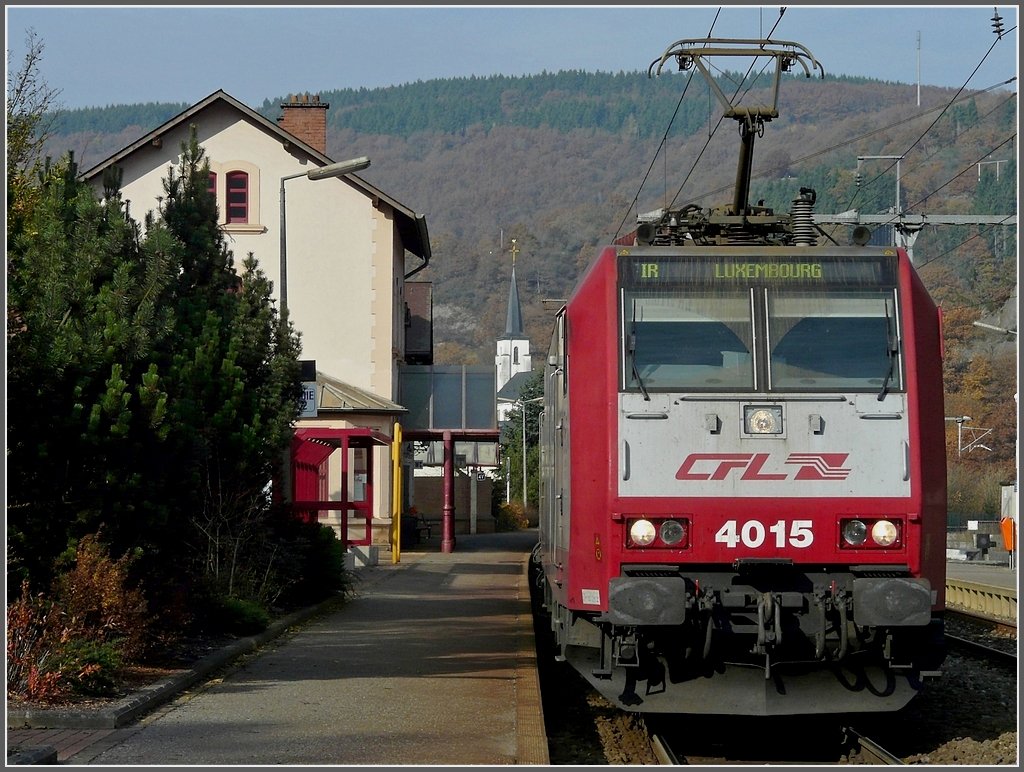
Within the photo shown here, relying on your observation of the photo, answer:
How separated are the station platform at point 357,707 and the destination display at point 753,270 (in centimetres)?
328

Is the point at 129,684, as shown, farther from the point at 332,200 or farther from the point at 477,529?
the point at 477,529

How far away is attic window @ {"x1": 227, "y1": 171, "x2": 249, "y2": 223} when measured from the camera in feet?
119

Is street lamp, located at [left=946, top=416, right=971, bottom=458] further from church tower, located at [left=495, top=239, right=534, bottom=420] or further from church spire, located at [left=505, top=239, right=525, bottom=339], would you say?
church spire, located at [left=505, top=239, right=525, bottom=339]

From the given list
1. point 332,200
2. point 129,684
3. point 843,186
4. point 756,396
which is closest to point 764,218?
point 756,396

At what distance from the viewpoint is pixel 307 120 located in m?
38.5

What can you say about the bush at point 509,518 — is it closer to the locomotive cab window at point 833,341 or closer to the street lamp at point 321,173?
the street lamp at point 321,173

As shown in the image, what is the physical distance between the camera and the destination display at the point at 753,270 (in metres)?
10.1

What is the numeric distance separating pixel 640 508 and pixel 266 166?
91.9 feet

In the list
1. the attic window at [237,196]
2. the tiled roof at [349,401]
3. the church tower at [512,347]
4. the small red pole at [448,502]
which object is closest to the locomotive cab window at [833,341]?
the tiled roof at [349,401]

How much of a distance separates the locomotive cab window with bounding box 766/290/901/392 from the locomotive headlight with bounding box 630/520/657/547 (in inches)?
51.6

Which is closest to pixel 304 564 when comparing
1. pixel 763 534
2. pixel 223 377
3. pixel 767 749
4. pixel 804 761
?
pixel 223 377

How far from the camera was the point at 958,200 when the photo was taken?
113 m

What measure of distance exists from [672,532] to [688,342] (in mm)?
1345

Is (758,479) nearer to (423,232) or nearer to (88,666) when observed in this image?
(88,666)
